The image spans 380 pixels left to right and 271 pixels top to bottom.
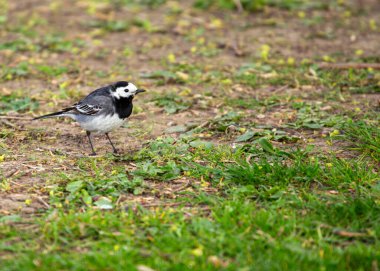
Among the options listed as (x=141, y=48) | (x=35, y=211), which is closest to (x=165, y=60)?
(x=141, y=48)

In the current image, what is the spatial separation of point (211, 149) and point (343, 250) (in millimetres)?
2379

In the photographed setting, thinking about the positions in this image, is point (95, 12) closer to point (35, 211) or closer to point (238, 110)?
point (238, 110)

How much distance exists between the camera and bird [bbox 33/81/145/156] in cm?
683

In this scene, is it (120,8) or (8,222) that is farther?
(120,8)

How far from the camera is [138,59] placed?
998 cm

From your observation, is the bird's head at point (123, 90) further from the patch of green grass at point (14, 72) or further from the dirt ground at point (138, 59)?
the patch of green grass at point (14, 72)

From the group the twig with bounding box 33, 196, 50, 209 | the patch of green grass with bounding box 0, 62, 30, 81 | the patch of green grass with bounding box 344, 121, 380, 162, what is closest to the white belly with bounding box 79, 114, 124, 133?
the twig with bounding box 33, 196, 50, 209

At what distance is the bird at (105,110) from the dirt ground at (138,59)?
307 mm

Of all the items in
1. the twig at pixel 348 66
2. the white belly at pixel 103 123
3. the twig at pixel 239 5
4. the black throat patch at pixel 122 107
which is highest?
the twig at pixel 239 5

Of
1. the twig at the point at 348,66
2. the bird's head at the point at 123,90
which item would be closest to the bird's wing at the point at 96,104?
the bird's head at the point at 123,90

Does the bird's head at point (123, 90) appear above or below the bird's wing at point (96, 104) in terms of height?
above

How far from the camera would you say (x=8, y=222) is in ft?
16.4

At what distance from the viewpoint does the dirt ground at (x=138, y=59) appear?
6.57m

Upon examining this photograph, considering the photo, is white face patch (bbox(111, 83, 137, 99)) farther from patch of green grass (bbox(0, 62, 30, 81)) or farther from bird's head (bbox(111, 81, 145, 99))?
patch of green grass (bbox(0, 62, 30, 81))
